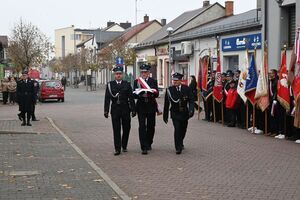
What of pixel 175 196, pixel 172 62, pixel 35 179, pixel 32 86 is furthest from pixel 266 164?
pixel 172 62

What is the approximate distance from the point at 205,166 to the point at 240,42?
17.9m

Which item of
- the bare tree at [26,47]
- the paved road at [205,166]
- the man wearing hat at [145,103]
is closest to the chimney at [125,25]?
the bare tree at [26,47]

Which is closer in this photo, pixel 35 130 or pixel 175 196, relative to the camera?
pixel 175 196

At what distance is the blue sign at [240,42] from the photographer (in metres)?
25.5

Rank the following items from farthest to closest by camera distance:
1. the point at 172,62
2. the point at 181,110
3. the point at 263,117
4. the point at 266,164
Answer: the point at 172,62, the point at 263,117, the point at 181,110, the point at 266,164

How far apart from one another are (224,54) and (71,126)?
43.5ft

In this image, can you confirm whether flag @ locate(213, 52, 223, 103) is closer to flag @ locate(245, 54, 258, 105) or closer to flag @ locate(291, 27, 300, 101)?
flag @ locate(245, 54, 258, 105)

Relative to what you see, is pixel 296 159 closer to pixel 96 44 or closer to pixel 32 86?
pixel 32 86

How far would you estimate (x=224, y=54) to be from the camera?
29984 millimetres

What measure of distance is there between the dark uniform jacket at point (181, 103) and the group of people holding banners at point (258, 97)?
3.13m

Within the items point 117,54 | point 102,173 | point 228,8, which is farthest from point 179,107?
point 117,54

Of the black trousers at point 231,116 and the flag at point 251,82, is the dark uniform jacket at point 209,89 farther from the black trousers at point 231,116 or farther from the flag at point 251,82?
the flag at point 251,82

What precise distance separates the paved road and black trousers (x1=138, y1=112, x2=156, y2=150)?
0.28 metres

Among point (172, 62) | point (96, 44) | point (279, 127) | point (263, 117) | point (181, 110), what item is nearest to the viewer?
point (181, 110)
